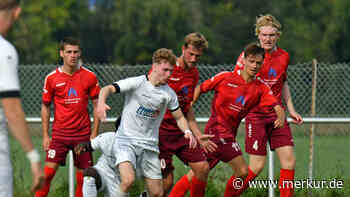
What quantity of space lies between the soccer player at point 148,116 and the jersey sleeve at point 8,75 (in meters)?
2.31

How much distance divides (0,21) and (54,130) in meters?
3.39

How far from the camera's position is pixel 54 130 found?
25.1 ft

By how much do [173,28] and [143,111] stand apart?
6130 centimetres

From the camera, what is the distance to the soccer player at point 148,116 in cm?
661

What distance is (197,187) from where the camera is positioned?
7.50 meters

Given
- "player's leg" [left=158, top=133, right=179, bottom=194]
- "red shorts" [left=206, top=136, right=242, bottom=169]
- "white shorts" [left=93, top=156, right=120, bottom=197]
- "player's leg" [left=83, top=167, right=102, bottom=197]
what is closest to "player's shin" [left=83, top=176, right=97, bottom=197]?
"player's leg" [left=83, top=167, right=102, bottom=197]

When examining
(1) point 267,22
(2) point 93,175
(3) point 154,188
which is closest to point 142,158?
(3) point 154,188

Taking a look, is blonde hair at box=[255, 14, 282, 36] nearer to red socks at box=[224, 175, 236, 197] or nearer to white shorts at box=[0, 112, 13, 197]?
red socks at box=[224, 175, 236, 197]

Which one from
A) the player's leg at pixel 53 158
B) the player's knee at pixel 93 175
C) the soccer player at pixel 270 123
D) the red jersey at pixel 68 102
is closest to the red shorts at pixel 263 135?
the soccer player at pixel 270 123

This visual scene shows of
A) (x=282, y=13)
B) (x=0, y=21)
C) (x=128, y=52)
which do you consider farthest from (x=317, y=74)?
(x=282, y=13)

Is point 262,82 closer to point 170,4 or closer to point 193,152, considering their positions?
point 193,152

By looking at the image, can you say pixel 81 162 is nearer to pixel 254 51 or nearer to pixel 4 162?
pixel 254 51

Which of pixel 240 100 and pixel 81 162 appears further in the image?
pixel 81 162

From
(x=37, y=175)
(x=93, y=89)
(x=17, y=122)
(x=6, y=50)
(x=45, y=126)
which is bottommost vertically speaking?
(x=45, y=126)
